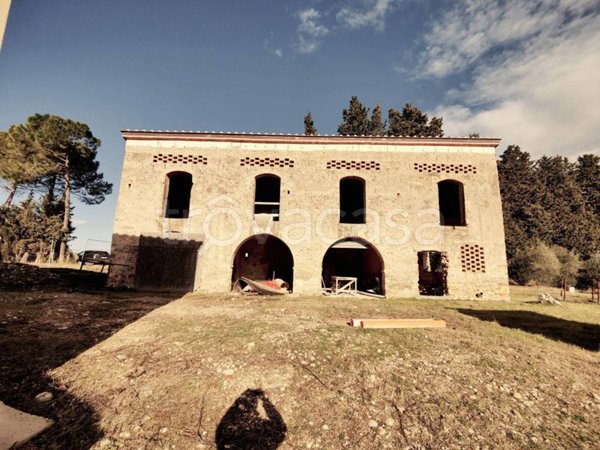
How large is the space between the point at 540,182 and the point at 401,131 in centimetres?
2162

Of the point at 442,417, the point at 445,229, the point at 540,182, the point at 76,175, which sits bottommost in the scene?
the point at 442,417

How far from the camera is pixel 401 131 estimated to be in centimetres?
2858

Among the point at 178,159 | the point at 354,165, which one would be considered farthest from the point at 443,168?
the point at 178,159

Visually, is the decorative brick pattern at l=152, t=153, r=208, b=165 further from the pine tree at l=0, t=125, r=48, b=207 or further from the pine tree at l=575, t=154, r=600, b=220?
the pine tree at l=575, t=154, r=600, b=220

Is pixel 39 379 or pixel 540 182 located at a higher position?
pixel 540 182

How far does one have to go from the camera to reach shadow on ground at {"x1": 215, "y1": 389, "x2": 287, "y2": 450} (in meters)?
2.70

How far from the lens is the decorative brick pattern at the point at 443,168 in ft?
42.6

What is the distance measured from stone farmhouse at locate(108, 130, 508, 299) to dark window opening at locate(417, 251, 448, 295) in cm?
13

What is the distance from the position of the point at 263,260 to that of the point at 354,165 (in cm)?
784

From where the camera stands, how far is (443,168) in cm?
1300

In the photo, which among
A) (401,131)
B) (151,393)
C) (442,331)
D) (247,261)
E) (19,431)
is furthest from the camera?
(401,131)

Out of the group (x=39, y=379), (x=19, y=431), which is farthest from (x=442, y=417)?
(x=39, y=379)

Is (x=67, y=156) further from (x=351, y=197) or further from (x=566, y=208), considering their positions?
(x=566, y=208)

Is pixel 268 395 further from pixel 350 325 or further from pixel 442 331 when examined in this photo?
pixel 442 331
